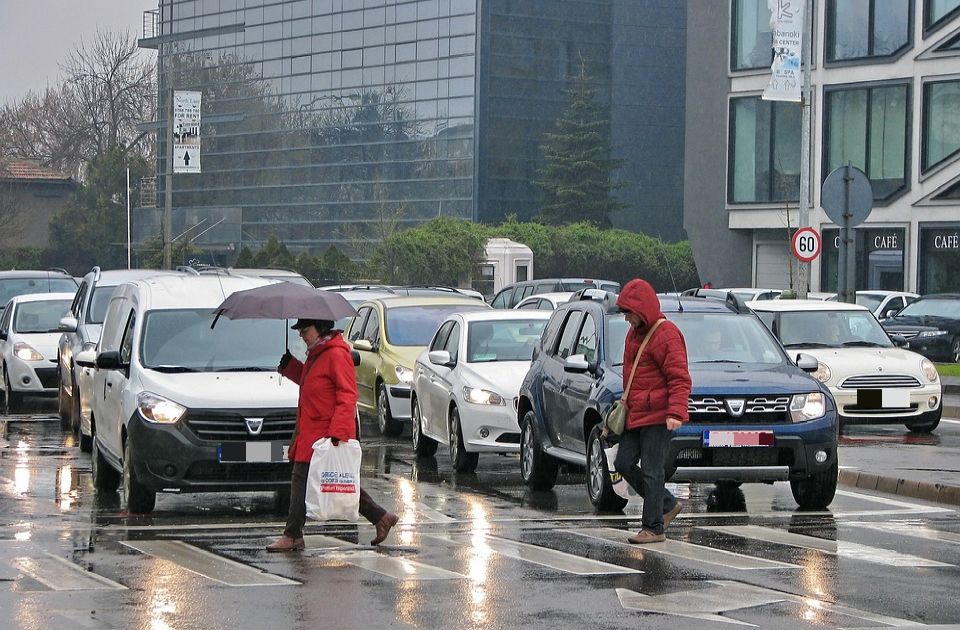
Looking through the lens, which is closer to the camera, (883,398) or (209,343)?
(209,343)

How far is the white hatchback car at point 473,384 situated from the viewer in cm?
1576

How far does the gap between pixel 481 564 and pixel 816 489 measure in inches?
152

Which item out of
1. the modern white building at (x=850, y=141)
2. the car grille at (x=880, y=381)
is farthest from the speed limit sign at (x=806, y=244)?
the modern white building at (x=850, y=141)

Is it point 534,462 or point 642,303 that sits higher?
point 642,303

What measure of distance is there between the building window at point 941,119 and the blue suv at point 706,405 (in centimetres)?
3759

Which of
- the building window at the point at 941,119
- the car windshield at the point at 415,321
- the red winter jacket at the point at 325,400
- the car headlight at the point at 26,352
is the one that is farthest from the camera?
the building window at the point at 941,119

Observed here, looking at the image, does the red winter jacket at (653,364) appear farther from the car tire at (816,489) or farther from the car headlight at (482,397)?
the car headlight at (482,397)

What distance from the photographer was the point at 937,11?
163 ft

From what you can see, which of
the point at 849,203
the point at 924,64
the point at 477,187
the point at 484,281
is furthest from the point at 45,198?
the point at 849,203

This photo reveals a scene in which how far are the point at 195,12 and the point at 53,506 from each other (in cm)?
9142

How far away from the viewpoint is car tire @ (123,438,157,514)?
12211 millimetres

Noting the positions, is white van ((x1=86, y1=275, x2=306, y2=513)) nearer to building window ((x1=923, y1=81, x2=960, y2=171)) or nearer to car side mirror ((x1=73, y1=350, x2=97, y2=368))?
car side mirror ((x1=73, y1=350, x2=97, y2=368))

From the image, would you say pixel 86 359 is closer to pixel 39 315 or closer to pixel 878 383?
pixel 878 383

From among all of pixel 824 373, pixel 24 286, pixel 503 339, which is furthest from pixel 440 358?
pixel 24 286
